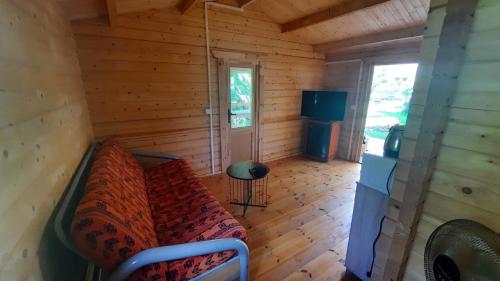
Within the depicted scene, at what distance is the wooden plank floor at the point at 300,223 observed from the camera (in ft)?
6.05

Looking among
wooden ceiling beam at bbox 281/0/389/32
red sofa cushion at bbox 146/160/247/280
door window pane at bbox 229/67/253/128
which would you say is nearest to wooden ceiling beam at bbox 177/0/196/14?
door window pane at bbox 229/67/253/128

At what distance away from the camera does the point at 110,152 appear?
1.95 meters

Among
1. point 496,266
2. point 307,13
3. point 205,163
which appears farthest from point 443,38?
point 205,163

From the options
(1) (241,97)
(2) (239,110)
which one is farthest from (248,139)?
(1) (241,97)

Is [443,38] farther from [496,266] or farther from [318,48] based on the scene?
[318,48]

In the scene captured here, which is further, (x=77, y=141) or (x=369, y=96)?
(x=369, y=96)

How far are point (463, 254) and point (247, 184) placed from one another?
2.16 metres

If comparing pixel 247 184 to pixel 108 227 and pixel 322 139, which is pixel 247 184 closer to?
pixel 108 227

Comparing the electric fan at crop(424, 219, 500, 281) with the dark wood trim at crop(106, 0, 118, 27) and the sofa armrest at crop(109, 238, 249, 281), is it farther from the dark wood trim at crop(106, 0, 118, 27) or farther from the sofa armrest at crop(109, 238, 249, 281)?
the dark wood trim at crop(106, 0, 118, 27)

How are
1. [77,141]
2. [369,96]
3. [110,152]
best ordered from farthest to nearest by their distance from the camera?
[369,96] → [110,152] → [77,141]

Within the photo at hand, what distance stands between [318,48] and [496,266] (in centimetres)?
433

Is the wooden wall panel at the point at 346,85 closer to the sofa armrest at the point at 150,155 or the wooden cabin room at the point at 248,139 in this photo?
the wooden cabin room at the point at 248,139

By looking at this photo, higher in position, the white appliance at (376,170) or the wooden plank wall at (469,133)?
the wooden plank wall at (469,133)

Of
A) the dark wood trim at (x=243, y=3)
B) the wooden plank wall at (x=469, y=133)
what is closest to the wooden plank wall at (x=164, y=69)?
the dark wood trim at (x=243, y=3)
